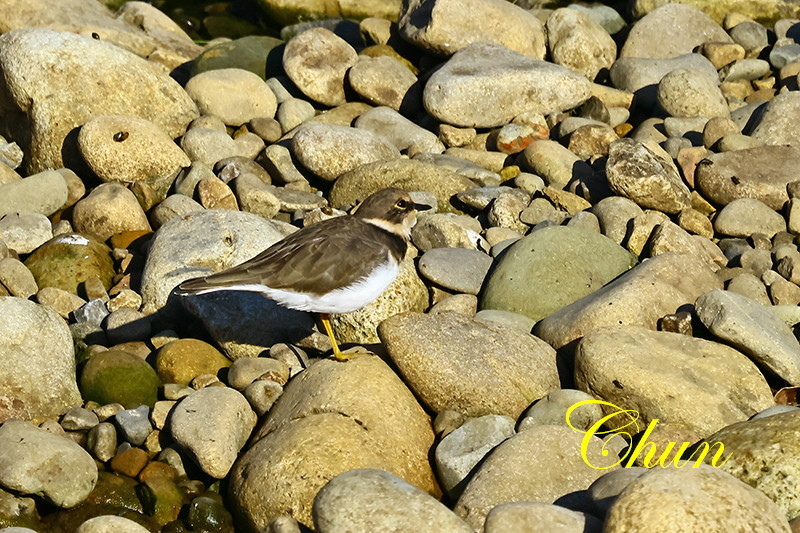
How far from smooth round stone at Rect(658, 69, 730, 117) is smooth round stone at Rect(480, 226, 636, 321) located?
3662 mm

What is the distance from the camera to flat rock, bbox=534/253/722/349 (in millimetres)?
8117

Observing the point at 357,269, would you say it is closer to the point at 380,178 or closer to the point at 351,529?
the point at 351,529

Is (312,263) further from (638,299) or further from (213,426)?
(638,299)

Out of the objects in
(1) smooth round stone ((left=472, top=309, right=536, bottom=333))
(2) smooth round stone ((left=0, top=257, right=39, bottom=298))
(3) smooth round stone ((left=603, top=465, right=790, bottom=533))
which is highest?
(3) smooth round stone ((left=603, top=465, right=790, bottom=533))

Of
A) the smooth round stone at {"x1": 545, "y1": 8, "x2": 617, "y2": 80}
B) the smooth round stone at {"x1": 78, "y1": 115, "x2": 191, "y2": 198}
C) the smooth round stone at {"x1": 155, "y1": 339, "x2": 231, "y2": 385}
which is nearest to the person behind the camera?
the smooth round stone at {"x1": 155, "y1": 339, "x2": 231, "y2": 385}

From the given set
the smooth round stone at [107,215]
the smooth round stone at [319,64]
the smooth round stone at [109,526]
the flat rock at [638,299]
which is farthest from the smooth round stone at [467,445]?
the smooth round stone at [319,64]

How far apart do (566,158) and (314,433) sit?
575 centimetres

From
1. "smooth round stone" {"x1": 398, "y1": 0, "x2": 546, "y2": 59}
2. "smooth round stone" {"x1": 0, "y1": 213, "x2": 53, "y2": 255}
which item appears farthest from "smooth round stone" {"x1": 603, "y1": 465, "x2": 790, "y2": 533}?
"smooth round stone" {"x1": 398, "y1": 0, "x2": 546, "y2": 59}

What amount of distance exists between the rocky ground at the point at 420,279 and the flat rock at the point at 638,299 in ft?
0.10

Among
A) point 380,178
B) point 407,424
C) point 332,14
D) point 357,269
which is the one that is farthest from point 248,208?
point 332,14

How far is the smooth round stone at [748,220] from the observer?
404 inches

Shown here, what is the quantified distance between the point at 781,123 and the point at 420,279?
204 inches

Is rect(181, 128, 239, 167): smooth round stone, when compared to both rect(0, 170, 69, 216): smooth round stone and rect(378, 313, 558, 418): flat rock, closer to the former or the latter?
rect(0, 170, 69, 216): smooth round stone

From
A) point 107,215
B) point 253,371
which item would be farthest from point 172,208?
point 253,371
